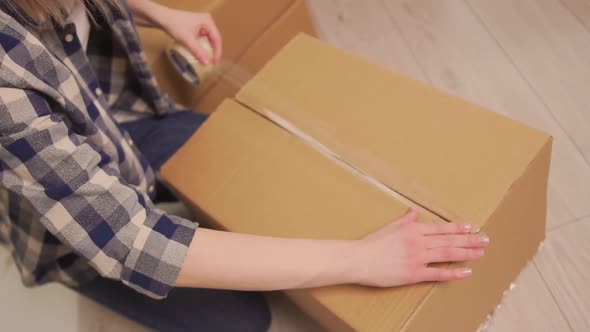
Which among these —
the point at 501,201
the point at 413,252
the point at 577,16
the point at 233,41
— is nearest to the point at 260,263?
the point at 413,252

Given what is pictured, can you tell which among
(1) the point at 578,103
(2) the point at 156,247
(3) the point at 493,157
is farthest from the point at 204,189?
(1) the point at 578,103

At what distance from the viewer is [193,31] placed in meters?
0.87

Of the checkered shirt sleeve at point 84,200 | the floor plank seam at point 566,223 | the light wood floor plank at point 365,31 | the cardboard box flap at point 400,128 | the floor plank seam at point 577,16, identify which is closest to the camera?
the checkered shirt sleeve at point 84,200

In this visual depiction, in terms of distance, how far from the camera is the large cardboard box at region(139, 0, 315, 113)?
0.99 meters

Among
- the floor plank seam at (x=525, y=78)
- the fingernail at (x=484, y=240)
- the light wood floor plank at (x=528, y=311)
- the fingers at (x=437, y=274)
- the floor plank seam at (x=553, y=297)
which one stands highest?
the floor plank seam at (x=525, y=78)

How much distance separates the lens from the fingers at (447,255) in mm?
563

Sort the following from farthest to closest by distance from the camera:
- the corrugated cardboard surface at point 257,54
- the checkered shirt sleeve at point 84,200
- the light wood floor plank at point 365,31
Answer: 1. the light wood floor plank at point 365,31
2. the corrugated cardboard surface at point 257,54
3. the checkered shirt sleeve at point 84,200

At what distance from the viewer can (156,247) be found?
55cm

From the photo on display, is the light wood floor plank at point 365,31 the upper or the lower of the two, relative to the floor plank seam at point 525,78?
lower

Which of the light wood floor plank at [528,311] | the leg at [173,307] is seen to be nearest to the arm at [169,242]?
the leg at [173,307]

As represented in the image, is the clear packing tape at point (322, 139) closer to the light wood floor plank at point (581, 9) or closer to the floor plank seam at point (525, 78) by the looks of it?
the floor plank seam at point (525, 78)

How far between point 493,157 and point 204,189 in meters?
0.39

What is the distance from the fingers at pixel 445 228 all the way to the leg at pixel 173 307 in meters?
0.41

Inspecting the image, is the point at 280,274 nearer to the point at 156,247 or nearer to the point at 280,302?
the point at 156,247
